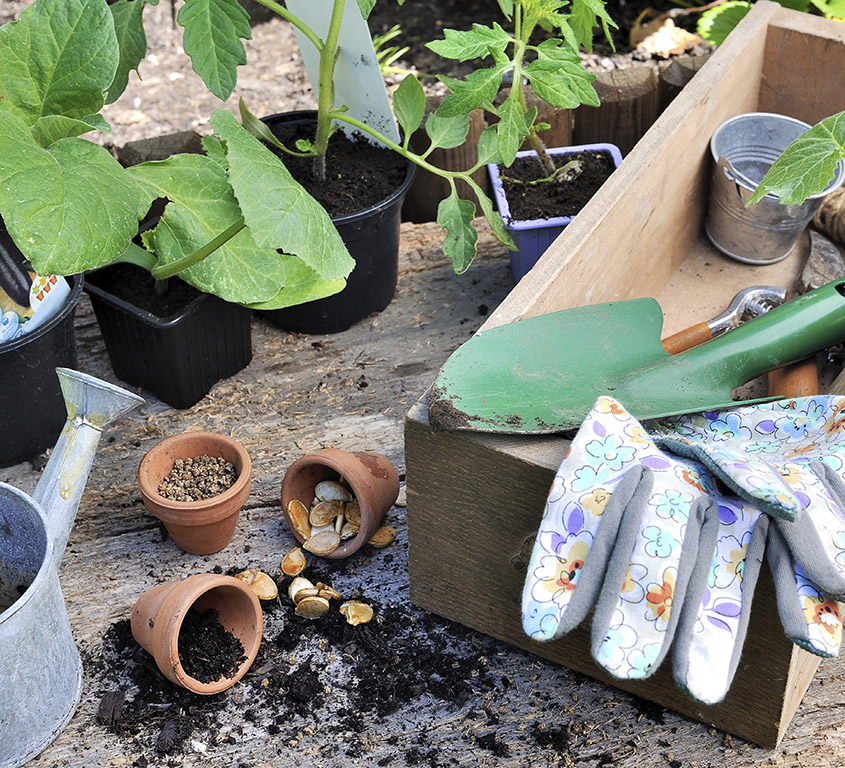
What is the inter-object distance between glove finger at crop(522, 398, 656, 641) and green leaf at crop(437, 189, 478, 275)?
0.56 m

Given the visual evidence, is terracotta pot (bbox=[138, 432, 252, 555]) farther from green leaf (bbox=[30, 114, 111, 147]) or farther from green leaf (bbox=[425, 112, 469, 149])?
green leaf (bbox=[425, 112, 469, 149])

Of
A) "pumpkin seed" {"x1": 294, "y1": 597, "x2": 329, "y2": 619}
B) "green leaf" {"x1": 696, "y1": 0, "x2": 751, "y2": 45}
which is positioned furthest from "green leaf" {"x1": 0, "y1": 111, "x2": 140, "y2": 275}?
"green leaf" {"x1": 696, "y1": 0, "x2": 751, "y2": 45}

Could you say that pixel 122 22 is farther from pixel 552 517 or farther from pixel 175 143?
pixel 552 517

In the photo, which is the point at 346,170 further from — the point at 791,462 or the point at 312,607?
the point at 791,462

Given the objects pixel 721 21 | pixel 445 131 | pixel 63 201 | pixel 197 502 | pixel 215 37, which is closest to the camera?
pixel 63 201

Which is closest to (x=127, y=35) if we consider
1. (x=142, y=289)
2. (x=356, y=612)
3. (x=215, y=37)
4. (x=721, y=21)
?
(x=215, y=37)

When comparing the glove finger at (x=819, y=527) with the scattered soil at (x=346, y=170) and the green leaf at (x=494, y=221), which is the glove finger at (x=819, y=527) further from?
the scattered soil at (x=346, y=170)

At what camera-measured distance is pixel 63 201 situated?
3.80 feet

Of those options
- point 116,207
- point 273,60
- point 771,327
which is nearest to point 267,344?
point 116,207

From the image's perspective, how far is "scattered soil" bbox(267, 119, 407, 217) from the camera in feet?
5.29

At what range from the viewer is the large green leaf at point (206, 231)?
54.7 inches

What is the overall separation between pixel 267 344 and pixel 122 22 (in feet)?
1.81

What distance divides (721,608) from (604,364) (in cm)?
41

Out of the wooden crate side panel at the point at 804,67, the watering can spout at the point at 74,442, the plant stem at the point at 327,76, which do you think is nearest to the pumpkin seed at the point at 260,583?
the watering can spout at the point at 74,442
